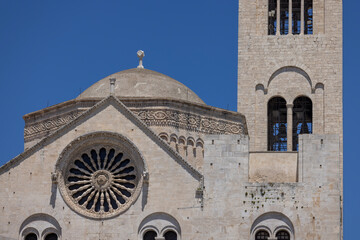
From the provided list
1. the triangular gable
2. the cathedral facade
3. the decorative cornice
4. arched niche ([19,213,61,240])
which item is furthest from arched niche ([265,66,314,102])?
arched niche ([19,213,61,240])

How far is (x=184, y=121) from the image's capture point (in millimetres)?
64312

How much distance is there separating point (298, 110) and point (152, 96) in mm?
10160

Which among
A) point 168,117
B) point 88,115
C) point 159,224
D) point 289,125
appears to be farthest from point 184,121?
point 159,224

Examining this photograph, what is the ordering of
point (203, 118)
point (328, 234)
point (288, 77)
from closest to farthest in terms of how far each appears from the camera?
point (328, 234), point (203, 118), point (288, 77)

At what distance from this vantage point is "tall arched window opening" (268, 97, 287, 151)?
235 feet

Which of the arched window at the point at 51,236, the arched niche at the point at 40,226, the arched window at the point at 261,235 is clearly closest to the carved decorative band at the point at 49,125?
the arched niche at the point at 40,226

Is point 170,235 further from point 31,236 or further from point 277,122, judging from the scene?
point 277,122

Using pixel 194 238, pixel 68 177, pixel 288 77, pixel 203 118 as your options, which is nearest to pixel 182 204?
pixel 194 238

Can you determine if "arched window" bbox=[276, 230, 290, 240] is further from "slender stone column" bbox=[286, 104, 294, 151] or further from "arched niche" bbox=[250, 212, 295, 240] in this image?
"slender stone column" bbox=[286, 104, 294, 151]

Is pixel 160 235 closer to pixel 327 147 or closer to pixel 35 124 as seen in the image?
pixel 327 147

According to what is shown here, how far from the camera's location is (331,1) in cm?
7238

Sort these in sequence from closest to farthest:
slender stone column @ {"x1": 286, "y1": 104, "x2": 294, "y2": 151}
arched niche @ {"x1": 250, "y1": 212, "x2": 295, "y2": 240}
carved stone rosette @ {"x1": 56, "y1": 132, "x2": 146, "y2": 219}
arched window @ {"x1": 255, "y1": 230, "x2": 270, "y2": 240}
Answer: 1. arched niche @ {"x1": 250, "y1": 212, "x2": 295, "y2": 240}
2. arched window @ {"x1": 255, "y1": 230, "x2": 270, "y2": 240}
3. carved stone rosette @ {"x1": 56, "y1": 132, "x2": 146, "y2": 219}
4. slender stone column @ {"x1": 286, "y1": 104, "x2": 294, "y2": 151}

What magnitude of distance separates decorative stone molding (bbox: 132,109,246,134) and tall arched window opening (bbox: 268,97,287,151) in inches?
263

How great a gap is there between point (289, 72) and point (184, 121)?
9.46 m
